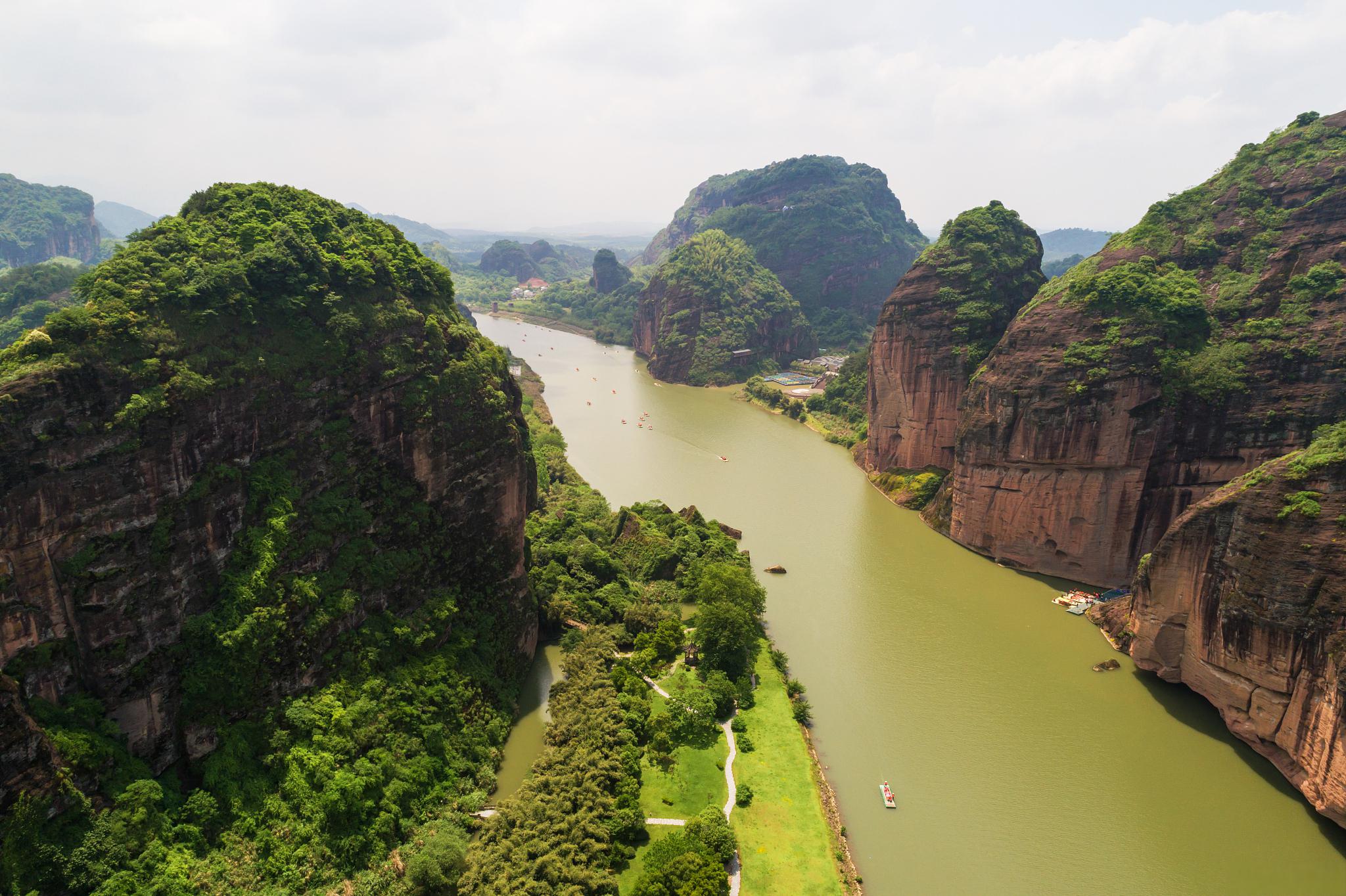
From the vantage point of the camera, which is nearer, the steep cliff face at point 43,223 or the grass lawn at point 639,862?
the grass lawn at point 639,862

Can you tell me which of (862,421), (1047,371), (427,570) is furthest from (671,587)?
(862,421)

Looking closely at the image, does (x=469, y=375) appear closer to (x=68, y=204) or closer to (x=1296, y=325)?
(x=1296, y=325)

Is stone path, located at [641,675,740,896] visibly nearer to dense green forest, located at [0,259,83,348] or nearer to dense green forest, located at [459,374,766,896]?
dense green forest, located at [459,374,766,896]

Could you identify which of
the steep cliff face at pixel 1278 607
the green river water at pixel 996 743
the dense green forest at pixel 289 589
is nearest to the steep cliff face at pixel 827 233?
the green river water at pixel 996 743

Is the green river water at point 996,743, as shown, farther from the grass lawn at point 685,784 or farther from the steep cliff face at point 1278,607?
the grass lawn at point 685,784

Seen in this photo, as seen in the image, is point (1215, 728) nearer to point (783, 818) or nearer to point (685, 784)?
point (783, 818)

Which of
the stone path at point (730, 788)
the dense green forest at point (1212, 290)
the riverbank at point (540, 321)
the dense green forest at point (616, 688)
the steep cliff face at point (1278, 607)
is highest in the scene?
the dense green forest at point (1212, 290)

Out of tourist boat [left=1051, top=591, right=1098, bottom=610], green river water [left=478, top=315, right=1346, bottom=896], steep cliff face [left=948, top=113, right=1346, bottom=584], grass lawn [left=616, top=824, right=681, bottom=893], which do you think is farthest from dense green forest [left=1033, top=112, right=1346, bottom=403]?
grass lawn [left=616, top=824, right=681, bottom=893]
